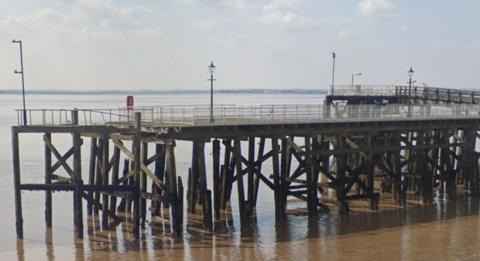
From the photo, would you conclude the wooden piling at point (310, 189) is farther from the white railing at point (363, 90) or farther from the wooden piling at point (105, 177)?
the white railing at point (363, 90)

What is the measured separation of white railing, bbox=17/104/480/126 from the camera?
25719 millimetres

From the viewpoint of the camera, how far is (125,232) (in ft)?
81.4

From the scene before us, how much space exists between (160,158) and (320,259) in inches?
299

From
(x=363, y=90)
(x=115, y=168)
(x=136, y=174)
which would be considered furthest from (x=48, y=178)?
(x=363, y=90)

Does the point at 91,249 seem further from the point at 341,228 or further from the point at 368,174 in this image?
the point at 368,174

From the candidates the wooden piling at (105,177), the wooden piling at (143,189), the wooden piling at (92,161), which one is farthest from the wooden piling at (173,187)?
the wooden piling at (92,161)

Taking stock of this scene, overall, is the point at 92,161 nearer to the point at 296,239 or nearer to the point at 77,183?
the point at 77,183

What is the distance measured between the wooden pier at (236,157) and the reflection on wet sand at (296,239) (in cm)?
60

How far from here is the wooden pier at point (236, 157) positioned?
77.3ft

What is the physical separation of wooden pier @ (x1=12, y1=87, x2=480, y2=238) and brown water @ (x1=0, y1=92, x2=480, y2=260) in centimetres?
65

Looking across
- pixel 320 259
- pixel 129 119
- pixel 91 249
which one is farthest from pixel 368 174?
pixel 91 249

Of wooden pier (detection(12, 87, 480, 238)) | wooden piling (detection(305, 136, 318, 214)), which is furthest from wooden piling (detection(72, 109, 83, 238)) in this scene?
wooden piling (detection(305, 136, 318, 214))

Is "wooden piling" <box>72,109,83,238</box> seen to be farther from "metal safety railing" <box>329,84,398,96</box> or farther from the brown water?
"metal safety railing" <box>329,84,398,96</box>

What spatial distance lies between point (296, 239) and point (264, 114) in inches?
241
